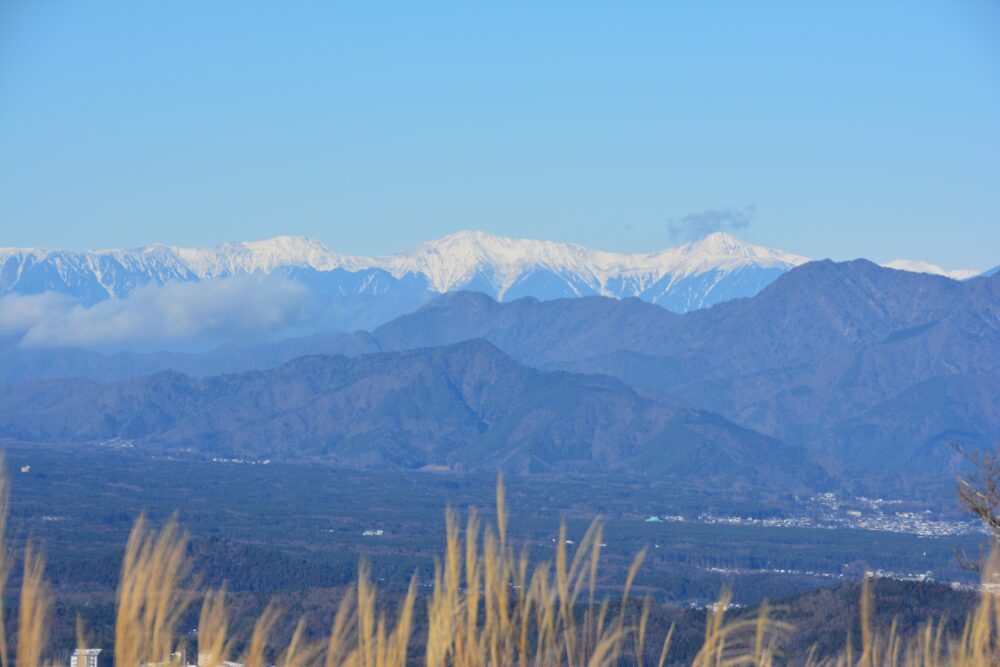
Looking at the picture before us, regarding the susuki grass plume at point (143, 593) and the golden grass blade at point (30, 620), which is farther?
the susuki grass plume at point (143, 593)

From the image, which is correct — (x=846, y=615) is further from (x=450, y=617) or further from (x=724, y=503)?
(x=724, y=503)

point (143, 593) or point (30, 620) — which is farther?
point (143, 593)

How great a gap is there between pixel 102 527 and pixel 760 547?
64.3 m

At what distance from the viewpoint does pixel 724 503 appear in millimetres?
197875

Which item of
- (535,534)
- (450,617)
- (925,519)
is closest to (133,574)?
(450,617)

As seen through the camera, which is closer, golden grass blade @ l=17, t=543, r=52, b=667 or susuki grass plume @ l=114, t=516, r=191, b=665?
golden grass blade @ l=17, t=543, r=52, b=667

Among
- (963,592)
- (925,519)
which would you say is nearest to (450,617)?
(963,592)

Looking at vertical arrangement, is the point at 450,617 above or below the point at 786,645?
above

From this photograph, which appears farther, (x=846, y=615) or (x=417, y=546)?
(x=417, y=546)

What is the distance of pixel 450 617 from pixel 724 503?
193229 mm

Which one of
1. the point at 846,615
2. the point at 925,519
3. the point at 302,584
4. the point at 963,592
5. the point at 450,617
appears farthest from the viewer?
the point at 925,519

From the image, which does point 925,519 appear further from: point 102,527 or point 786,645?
point 786,645

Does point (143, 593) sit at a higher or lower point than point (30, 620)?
higher

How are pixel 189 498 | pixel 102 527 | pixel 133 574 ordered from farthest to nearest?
1. pixel 189 498
2. pixel 102 527
3. pixel 133 574
